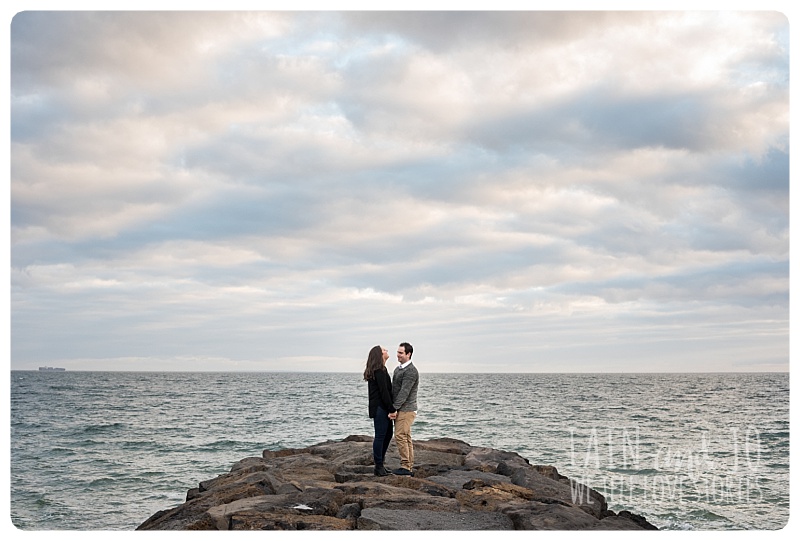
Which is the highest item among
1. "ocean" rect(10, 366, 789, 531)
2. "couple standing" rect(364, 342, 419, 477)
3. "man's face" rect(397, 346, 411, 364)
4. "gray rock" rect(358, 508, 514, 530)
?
"man's face" rect(397, 346, 411, 364)

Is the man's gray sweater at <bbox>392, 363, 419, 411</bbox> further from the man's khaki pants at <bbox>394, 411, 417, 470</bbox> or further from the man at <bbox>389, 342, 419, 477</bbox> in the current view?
the man's khaki pants at <bbox>394, 411, 417, 470</bbox>

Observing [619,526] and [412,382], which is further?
[412,382]

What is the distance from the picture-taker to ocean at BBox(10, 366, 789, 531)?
17.9m

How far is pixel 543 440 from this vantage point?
31.5m

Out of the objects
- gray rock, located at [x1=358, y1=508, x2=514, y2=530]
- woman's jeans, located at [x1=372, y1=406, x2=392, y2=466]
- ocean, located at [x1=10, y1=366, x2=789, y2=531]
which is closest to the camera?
gray rock, located at [x1=358, y1=508, x2=514, y2=530]

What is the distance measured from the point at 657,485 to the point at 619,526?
12.5 metres

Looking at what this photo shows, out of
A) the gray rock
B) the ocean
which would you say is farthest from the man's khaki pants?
the ocean

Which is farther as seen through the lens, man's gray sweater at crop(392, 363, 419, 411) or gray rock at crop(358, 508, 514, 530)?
man's gray sweater at crop(392, 363, 419, 411)

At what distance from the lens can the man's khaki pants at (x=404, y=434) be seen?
437 inches

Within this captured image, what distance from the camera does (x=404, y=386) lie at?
429 inches

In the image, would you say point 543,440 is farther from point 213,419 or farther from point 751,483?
point 213,419

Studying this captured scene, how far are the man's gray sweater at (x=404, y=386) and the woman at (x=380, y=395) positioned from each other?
100 mm

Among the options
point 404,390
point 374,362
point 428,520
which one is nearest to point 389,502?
point 428,520

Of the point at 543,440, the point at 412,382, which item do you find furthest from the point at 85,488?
the point at 543,440
